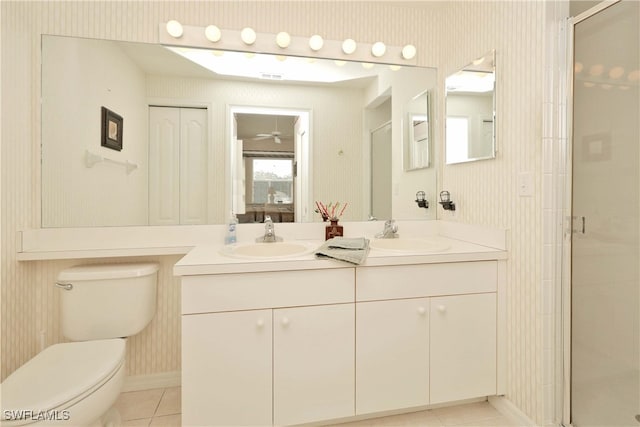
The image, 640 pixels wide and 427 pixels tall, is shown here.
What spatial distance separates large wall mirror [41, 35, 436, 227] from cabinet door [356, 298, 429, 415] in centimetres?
71

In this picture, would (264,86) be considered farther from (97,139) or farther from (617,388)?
(617,388)

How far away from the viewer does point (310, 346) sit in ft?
4.55

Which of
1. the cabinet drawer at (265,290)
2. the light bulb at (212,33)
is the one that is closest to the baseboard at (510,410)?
the cabinet drawer at (265,290)

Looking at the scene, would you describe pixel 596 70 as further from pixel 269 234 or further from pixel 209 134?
pixel 209 134

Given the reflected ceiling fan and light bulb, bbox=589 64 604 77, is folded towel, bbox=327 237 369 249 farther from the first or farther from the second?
light bulb, bbox=589 64 604 77

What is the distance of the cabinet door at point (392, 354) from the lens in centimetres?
144

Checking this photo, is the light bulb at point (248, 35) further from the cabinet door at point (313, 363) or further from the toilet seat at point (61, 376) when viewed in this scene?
the toilet seat at point (61, 376)

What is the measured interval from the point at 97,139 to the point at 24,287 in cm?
82

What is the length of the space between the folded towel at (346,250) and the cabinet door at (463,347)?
412mm

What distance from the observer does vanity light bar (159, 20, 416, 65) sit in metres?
1.78

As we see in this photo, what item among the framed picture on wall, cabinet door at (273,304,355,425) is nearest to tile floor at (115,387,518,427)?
cabinet door at (273,304,355,425)

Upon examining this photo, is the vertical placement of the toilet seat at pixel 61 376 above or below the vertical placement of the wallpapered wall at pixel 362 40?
below

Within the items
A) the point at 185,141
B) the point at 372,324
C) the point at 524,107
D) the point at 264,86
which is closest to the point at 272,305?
the point at 372,324

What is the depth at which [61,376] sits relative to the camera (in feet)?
3.90
